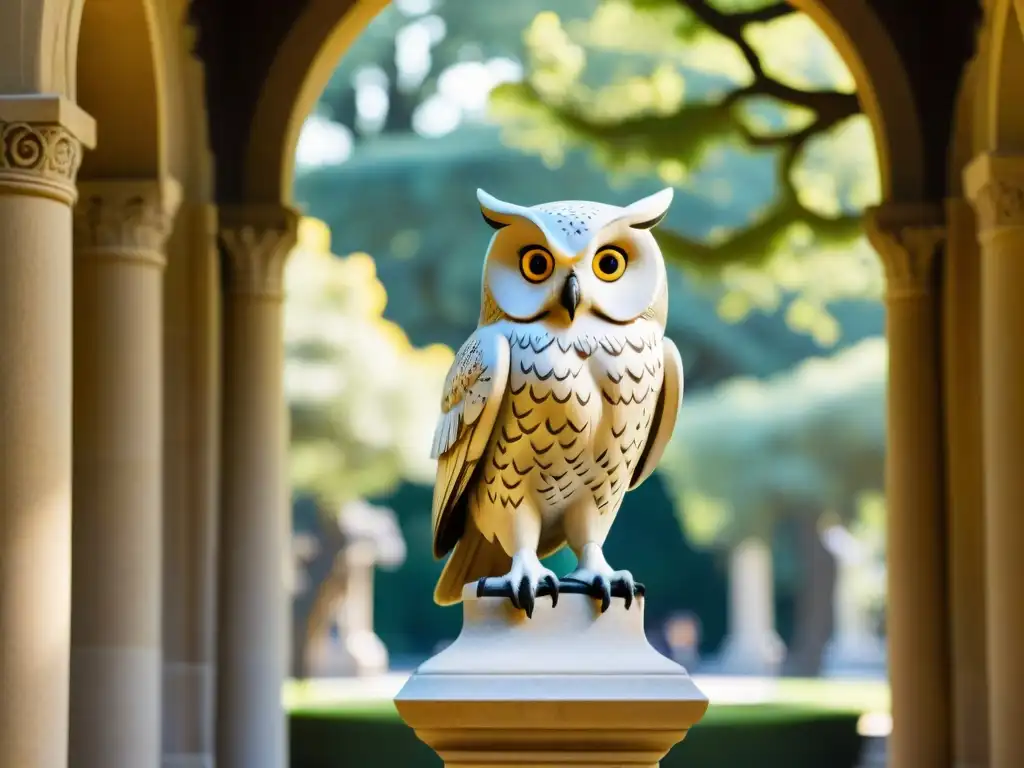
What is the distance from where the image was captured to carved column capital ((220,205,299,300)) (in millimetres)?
11930

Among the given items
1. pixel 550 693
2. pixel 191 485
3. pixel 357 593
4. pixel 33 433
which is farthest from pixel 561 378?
pixel 357 593

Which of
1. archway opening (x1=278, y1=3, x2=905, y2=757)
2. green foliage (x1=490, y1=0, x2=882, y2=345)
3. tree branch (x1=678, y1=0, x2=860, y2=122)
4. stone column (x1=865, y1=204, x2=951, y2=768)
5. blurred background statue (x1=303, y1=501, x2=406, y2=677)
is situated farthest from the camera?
blurred background statue (x1=303, y1=501, x2=406, y2=677)

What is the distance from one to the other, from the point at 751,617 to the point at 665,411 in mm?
24871

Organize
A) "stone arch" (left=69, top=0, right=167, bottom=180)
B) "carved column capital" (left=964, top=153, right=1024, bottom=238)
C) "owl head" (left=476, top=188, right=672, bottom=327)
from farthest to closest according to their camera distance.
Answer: "stone arch" (left=69, top=0, right=167, bottom=180) < "carved column capital" (left=964, top=153, right=1024, bottom=238) < "owl head" (left=476, top=188, right=672, bottom=327)

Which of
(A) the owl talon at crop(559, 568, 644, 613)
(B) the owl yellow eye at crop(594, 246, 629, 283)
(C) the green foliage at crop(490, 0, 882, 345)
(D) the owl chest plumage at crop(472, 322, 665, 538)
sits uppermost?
(C) the green foliage at crop(490, 0, 882, 345)

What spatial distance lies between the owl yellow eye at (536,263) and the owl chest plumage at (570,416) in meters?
0.18

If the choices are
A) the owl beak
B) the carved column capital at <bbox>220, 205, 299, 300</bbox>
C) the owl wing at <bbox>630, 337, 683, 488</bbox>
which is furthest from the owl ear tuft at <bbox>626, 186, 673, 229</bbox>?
the carved column capital at <bbox>220, 205, 299, 300</bbox>

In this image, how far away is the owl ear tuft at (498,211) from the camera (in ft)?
20.0

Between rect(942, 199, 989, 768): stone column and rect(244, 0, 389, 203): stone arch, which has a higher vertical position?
rect(244, 0, 389, 203): stone arch

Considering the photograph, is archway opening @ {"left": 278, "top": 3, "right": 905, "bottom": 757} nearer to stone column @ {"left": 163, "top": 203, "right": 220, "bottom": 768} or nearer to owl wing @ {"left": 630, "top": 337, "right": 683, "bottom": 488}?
stone column @ {"left": 163, "top": 203, "right": 220, "bottom": 768}

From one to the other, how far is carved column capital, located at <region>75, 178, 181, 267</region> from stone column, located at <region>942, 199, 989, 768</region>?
5.23 m

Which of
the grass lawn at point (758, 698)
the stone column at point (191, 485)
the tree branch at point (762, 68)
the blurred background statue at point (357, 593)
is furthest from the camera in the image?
the blurred background statue at point (357, 593)

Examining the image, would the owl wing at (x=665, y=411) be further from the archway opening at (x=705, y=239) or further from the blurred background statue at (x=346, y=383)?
the archway opening at (x=705, y=239)

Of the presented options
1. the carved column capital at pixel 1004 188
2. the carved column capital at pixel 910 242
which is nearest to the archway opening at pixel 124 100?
the carved column capital at pixel 1004 188
